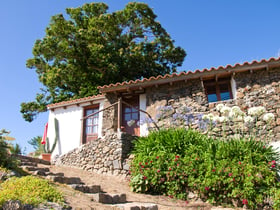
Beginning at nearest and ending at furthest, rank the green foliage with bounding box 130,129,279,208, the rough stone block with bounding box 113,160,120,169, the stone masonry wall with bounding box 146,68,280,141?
the green foliage with bounding box 130,129,279,208
the rough stone block with bounding box 113,160,120,169
the stone masonry wall with bounding box 146,68,280,141

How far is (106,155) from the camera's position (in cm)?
854

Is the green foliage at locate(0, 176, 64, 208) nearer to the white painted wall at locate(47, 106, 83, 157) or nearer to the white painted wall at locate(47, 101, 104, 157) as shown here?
the white painted wall at locate(47, 101, 104, 157)

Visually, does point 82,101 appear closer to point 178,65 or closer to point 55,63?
point 55,63

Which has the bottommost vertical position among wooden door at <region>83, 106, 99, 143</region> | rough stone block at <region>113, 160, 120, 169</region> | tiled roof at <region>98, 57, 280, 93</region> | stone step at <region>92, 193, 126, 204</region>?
stone step at <region>92, 193, 126, 204</region>

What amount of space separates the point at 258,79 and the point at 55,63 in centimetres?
1261

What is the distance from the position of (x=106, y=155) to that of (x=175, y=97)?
3.27m

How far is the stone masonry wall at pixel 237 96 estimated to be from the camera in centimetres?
834

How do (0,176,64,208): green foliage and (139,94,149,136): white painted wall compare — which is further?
(139,94,149,136): white painted wall

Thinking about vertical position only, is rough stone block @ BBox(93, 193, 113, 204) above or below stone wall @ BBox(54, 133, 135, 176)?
below

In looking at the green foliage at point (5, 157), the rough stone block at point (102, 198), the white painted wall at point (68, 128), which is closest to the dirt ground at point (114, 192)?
the rough stone block at point (102, 198)

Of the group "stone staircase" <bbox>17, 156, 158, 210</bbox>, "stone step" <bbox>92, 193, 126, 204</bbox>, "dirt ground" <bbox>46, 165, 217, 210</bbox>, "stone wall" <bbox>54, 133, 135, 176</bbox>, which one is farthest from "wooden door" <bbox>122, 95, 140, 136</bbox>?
"stone step" <bbox>92, 193, 126, 204</bbox>

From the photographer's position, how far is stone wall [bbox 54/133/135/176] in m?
8.11

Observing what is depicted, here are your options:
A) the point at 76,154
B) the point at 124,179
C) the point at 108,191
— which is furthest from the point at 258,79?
the point at 76,154

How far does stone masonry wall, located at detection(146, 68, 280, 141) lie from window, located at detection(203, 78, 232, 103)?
415 millimetres
